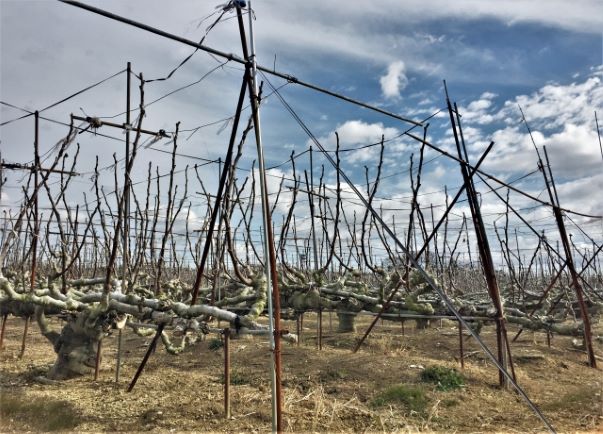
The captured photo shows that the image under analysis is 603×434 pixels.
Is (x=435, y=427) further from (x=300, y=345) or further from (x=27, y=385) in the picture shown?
(x=27, y=385)

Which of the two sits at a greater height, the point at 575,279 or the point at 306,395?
the point at 575,279

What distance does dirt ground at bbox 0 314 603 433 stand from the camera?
17.2ft

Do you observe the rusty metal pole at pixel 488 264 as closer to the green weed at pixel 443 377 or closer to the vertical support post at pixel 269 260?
the green weed at pixel 443 377

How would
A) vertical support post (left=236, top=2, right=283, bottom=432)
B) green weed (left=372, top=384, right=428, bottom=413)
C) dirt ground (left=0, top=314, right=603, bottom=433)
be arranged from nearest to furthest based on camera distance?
vertical support post (left=236, top=2, right=283, bottom=432) → dirt ground (left=0, top=314, right=603, bottom=433) → green weed (left=372, top=384, right=428, bottom=413)

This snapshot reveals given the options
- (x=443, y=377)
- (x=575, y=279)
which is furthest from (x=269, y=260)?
(x=575, y=279)

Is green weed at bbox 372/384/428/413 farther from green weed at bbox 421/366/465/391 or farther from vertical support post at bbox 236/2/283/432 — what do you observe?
vertical support post at bbox 236/2/283/432

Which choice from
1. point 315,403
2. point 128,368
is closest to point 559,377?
point 315,403

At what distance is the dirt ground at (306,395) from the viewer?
17.2ft

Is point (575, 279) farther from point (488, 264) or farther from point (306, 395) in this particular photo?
point (306, 395)

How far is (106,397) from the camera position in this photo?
6.18m

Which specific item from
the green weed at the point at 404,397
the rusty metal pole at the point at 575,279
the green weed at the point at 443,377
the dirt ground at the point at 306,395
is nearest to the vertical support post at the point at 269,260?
the dirt ground at the point at 306,395

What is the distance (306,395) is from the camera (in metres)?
6.23

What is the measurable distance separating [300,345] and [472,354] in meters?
4.15

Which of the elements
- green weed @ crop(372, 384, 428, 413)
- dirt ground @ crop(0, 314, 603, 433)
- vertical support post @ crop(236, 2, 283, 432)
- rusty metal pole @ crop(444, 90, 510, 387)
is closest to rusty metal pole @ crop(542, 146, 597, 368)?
dirt ground @ crop(0, 314, 603, 433)
